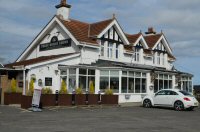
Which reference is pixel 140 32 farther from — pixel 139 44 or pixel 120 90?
pixel 120 90

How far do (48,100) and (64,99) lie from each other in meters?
1.40

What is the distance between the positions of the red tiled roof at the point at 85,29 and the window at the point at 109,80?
13.6 ft

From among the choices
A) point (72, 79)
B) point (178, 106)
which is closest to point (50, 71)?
point (72, 79)

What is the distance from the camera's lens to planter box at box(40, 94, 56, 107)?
22.4 m

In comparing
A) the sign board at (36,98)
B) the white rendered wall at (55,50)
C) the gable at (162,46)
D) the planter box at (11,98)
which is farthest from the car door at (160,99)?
the gable at (162,46)

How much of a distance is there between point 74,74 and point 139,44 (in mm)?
12087

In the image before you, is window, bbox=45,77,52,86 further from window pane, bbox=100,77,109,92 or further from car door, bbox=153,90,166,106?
car door, bbox=153,90,166,106

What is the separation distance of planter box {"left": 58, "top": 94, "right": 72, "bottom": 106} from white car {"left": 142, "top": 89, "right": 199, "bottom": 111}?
6175 millimetres

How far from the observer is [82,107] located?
24172 millimetres

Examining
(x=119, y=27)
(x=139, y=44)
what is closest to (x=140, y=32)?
(x=139, y=44)

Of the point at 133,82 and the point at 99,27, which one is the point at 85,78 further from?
the point at 99,27

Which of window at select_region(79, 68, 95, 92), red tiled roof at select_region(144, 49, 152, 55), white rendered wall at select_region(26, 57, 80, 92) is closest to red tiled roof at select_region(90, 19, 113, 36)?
white rendered wall at select_region(26, 57, 80, 92)

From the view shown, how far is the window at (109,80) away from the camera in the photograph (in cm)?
2966

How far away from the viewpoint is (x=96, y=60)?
108ft
